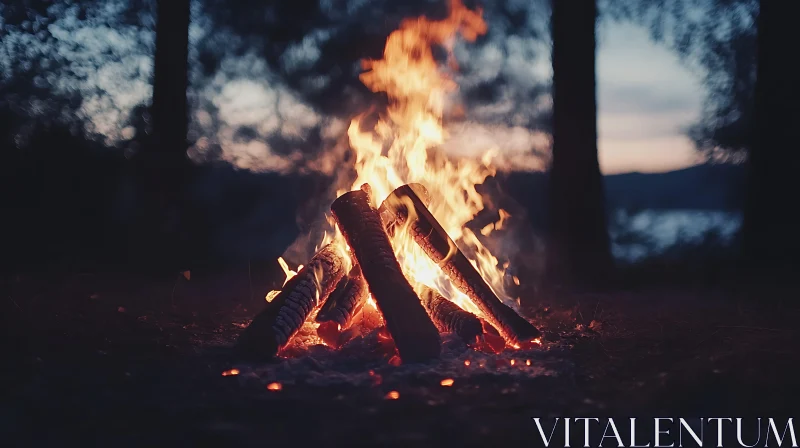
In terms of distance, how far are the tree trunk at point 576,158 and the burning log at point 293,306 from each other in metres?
3.77

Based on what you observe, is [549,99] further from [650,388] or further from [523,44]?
[650,388]

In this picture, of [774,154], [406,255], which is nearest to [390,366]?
[406,255]

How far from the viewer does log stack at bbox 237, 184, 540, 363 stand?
14.4 ft

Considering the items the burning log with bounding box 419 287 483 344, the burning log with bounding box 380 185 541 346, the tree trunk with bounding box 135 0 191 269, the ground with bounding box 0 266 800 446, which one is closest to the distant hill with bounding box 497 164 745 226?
the ground with bounding box 0 266 800 446

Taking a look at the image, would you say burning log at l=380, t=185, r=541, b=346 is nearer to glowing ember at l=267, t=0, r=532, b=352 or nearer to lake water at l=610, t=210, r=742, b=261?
glowing ember at l=267, t=0, r=532, b=352

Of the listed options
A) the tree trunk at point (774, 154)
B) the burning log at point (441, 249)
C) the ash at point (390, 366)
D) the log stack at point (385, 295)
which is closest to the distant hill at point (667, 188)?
Answer: the tree trunk at point (774, 154)

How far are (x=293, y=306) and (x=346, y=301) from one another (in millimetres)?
433

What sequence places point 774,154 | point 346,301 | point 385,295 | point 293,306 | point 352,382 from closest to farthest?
point 352,382 < point 385,295 < point 293,306 < point 346,301 < point 774,154

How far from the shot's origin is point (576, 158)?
25.5 feet

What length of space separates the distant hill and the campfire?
5.10 feet

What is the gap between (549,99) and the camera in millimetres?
7980

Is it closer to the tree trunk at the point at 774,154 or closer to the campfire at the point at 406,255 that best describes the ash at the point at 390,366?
the campfire at the point at 406,255

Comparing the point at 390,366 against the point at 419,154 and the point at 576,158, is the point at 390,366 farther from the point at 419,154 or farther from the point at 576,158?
the point at 576,158

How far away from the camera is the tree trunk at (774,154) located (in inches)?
310
